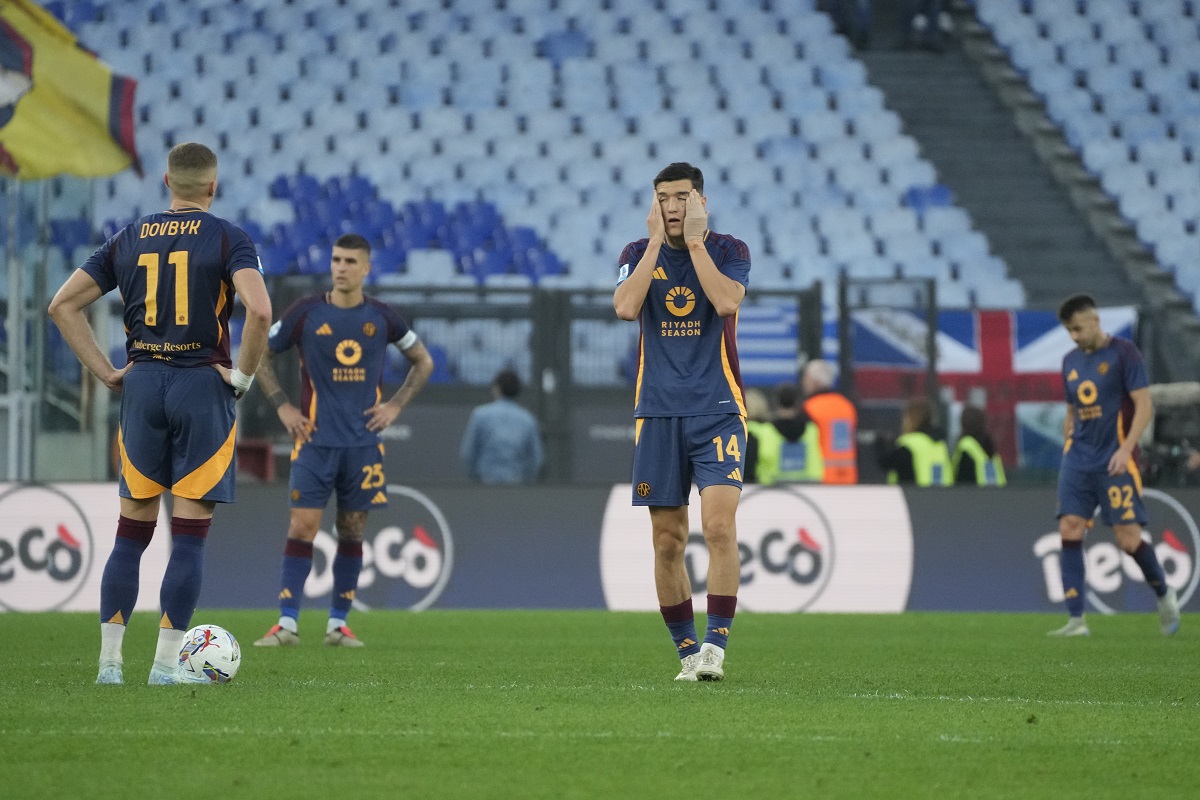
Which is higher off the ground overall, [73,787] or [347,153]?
[347,153]

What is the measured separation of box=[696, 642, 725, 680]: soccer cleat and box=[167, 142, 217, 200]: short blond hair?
103 inches

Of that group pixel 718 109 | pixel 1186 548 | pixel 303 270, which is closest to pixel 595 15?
pixel 718 109

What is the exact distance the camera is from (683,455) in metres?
6.59

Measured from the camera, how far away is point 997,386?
13828 millimetres

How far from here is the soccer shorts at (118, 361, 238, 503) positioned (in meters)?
6.11

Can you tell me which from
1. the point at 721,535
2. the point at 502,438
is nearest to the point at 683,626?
the point at 721,535

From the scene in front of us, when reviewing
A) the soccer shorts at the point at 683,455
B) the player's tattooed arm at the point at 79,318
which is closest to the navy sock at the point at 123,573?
the player's tattooed arm at the point at 79,318

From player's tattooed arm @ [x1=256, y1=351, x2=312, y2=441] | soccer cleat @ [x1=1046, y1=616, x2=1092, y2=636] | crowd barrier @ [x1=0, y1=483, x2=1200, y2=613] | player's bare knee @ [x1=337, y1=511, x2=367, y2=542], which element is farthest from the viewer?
crowd barrier @ [x1=0, y1=483, x2=1200, y2=613]

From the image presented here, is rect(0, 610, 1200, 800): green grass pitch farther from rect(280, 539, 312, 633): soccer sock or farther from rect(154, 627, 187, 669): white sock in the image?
rect(280, 539, 312, 633): soccer sock

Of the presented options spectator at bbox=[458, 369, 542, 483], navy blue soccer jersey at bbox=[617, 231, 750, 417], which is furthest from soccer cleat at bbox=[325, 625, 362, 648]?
spectator at bbox=[458, 369, 542, 483]

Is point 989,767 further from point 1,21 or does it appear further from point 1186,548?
point 1,21

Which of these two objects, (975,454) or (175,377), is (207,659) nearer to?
(175,377)

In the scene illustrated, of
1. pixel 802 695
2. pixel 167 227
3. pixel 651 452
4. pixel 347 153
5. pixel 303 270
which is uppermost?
pixel 347 153

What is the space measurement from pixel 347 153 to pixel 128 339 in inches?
525
